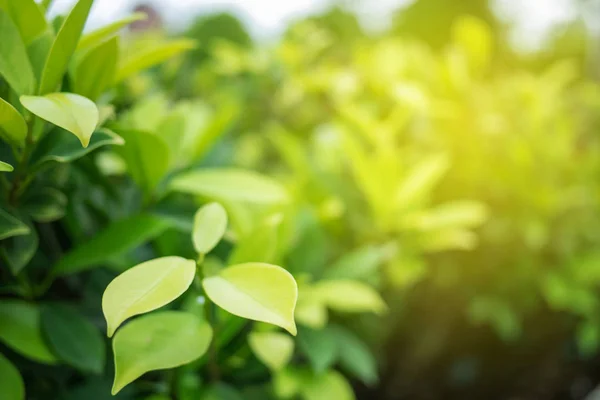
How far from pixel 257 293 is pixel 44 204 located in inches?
9.3

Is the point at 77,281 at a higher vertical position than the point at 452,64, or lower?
lower

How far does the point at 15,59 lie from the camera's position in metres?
0.39

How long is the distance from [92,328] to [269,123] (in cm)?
102

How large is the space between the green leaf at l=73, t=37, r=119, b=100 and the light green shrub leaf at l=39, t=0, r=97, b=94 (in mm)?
37

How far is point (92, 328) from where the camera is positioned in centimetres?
49

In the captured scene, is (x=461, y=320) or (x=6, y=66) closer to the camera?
(x=6, y=66)

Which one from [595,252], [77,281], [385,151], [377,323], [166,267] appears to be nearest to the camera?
[166,267]

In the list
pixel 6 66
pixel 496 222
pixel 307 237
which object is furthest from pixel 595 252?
pixel 6 66

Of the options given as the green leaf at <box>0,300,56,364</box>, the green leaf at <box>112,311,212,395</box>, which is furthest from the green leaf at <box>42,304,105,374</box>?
the green leaf at <box>112,311,212,395</box>

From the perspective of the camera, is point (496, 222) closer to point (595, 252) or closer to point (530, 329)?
point (595, 252)

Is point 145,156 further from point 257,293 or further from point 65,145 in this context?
point 257,293

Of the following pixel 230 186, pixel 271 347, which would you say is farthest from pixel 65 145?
pixel 271 347

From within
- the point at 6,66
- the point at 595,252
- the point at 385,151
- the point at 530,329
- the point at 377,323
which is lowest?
the point at 530,329

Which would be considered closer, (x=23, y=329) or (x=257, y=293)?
(x=257, y=293)
